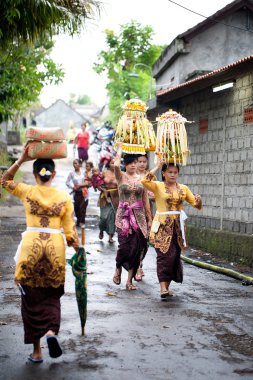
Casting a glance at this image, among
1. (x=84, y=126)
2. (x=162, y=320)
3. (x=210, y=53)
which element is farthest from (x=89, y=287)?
(x=84, y=126)

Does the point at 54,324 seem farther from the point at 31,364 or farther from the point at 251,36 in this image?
the point at 251,36

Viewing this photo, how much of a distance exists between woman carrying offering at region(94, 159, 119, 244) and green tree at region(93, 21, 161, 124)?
87.3 feet

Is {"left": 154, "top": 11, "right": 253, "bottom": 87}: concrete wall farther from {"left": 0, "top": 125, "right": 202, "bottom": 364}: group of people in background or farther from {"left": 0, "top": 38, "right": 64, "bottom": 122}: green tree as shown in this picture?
{"left": 0, "top": 125, "right": 202, "bottom": 364}: group of people in background

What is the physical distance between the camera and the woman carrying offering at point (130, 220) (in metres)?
9.49

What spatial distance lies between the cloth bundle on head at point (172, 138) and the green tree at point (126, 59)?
32468 millimetres

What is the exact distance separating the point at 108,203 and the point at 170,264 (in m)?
6.83

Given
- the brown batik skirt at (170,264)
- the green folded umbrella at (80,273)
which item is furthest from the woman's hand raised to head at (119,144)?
the green folded umbrella at (80,273)

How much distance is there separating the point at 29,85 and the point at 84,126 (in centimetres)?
1172

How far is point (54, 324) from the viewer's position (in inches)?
224

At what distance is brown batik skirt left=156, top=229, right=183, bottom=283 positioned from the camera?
8766 millimetres

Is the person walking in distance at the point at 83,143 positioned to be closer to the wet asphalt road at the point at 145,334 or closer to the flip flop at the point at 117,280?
the wet asphalt road at the point at 145,334

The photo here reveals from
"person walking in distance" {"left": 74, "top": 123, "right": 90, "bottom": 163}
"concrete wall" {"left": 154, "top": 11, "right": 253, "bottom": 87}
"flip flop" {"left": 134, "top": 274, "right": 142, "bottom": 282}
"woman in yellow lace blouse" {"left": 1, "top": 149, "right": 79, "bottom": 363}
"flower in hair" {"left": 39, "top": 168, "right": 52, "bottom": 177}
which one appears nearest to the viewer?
"woman in yellow lace blouse" {"left": 1, "top": 149, "right": 79, "bottom": 363}

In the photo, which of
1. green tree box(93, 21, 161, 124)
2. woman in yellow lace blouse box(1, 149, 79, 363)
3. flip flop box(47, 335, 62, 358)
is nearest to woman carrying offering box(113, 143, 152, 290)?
woman in yellow lace blouse box(1, 149, 79, 363)

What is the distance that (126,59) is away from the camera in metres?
43.0
